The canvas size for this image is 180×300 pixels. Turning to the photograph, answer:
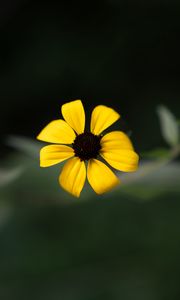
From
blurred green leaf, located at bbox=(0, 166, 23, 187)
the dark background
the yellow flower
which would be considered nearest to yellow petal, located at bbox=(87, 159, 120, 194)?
the yellow flower

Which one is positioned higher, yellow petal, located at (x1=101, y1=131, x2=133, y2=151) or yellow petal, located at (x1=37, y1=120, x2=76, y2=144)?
yellow petal, located at (x1=37, y1=120, x2=76, y2=144)

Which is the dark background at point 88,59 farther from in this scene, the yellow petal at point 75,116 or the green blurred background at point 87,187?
the yellow petal at point 75,116

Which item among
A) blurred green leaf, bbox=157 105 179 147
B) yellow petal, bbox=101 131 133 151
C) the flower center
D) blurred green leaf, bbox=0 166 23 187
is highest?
blurred green leaf, bbox=157 105 179 147

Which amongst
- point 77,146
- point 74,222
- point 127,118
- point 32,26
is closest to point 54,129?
point 77,146

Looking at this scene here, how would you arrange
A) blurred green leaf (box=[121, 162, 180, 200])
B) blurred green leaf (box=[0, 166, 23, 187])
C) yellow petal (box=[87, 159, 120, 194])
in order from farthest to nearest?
blurred green leaf (box=[121, 162, 180, 200])
blurred green leaf (box=[0, 166, 23, 187])
yellow petal (box=[87, 159, 120, 194])

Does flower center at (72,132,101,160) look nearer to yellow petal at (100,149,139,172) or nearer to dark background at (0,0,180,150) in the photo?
yellow petal at (100,149,139,172)

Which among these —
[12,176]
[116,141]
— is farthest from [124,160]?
[12,176]

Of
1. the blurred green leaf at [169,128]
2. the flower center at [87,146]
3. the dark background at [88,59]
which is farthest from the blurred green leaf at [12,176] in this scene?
the dark background at [88,59]

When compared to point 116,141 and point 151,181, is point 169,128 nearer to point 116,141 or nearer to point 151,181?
point 151,181
